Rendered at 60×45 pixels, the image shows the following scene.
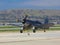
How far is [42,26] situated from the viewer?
50.7 meters

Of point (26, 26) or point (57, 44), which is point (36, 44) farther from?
point (26, 26)

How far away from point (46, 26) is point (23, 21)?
230 inches

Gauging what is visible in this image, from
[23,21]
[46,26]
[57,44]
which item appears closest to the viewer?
[57,44]

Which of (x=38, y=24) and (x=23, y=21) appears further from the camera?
(x=38, y=24)

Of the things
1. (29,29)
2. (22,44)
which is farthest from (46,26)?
(22,44)

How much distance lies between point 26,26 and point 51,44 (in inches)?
1032

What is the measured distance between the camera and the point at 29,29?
48344 mm

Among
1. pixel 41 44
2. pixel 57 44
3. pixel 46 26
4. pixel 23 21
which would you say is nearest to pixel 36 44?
pixel 41 44

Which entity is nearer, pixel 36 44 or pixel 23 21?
pixel 36 44

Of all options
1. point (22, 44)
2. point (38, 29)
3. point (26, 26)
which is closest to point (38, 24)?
point (38, 29)

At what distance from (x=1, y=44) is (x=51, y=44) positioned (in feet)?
14.0

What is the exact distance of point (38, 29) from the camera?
2026 inches

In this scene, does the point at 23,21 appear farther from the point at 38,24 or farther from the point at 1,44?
the point at 1,44

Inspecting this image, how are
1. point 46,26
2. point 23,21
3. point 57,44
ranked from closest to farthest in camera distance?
point 57,44, point 23,21, point 46,26
